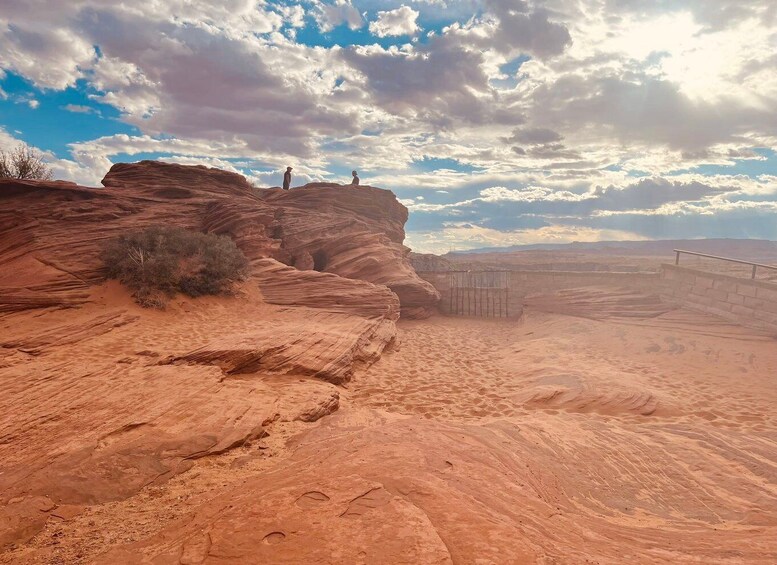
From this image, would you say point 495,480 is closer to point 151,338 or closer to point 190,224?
point 151,338

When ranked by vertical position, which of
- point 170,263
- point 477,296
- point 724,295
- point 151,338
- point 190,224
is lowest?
point 477,296

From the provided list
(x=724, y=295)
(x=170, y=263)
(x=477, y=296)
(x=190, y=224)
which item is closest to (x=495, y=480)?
(x=170, y=263)

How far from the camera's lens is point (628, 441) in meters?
5.68

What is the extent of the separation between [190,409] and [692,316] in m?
14.4

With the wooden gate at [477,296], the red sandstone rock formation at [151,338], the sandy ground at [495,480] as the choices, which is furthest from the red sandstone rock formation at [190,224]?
the sandy ground at [495,480]

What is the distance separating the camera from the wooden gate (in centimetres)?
1909

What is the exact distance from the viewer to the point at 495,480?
3783 mm

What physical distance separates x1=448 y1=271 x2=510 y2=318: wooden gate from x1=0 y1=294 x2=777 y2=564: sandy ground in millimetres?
9495

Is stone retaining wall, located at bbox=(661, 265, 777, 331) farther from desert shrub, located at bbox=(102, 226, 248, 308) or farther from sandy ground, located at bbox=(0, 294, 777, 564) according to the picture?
desert shrub, located at bbox=(102, 226, 248, 308)

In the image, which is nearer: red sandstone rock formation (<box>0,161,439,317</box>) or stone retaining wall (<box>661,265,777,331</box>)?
red sandstone rock formation (<box>0,161,439,317</box>)

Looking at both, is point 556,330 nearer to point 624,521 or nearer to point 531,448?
point 531,448

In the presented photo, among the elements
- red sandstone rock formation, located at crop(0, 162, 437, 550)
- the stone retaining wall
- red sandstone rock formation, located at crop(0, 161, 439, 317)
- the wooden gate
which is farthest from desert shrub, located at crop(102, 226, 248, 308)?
the stone retaining wall

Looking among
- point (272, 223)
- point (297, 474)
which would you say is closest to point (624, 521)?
point (297, 474)

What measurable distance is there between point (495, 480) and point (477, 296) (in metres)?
16.2
